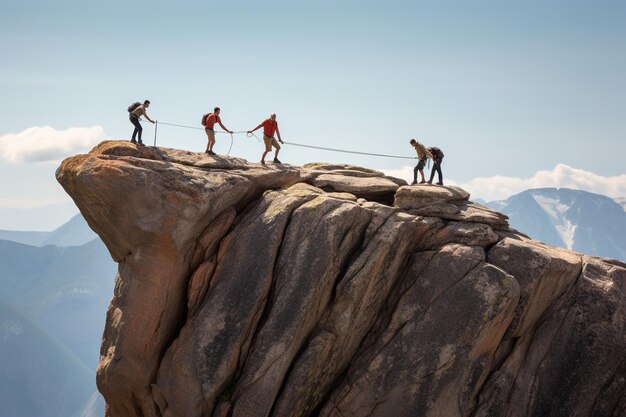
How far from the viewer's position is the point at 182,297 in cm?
3086

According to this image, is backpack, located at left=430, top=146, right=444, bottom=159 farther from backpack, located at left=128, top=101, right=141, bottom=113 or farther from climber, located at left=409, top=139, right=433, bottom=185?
backpack, located at left=128, top=101, right=141, bottom=113

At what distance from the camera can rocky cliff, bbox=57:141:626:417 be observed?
28281 millimetres

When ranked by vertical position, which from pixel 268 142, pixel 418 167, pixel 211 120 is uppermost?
pixel 211 120

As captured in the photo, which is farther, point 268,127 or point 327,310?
point 268,127

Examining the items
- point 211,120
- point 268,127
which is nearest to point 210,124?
point 211,120

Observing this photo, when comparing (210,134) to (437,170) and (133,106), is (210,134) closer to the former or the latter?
(133,106)

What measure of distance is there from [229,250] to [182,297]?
139 inches

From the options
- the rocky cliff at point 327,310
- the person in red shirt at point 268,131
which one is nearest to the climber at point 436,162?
the rocky cliff at point 327,310

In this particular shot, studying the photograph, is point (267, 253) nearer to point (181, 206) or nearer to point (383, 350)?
point (181, 206)

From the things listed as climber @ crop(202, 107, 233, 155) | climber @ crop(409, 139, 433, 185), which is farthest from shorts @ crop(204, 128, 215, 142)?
climber @ crop(409, 139, 433, 185)

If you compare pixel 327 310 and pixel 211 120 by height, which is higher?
pixel 211 120

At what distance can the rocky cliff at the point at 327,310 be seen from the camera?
92.8 feet

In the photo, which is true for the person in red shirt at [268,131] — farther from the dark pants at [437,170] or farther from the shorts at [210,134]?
the dark pants at [437,170]

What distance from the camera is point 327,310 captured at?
2992 centimetres
